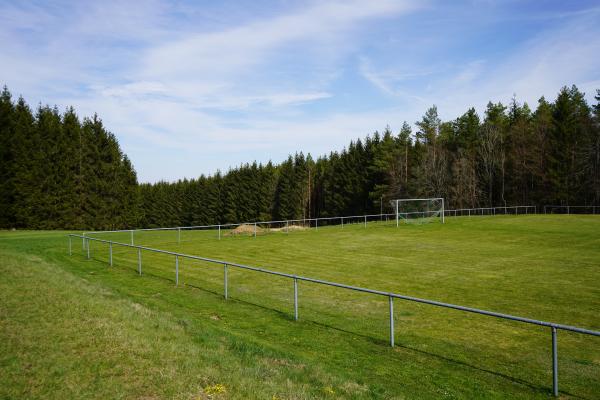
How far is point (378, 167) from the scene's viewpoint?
225 feet

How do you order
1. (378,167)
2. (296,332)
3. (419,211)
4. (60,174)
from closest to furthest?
(296,332), (419,211), (60,174), (378,167)

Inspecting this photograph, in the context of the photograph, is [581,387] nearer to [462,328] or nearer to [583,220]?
[462,328]

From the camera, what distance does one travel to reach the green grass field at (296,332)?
6266 millimetres

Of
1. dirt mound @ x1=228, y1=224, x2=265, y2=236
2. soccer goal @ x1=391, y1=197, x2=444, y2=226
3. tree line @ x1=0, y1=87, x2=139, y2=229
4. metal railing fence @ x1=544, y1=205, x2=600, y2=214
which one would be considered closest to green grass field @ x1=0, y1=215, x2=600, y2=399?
dirt mound @ x1=228, y1=224, x2=265, y2=236

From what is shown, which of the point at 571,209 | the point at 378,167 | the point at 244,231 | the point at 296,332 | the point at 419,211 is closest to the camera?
the point at 296,332

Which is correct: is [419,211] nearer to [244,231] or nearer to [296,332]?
[244,231]

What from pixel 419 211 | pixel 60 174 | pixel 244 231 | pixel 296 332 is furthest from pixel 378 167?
pixel 296 332

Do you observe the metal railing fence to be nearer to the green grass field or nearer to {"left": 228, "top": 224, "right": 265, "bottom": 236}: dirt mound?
the green grass field

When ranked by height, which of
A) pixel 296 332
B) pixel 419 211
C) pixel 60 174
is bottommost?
pixel 296 332

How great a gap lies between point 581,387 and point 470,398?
2.07m

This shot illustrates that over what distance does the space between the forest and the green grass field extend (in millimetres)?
38230

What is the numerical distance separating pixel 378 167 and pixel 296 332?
60410mm

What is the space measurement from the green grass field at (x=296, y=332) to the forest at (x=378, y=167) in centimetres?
3823

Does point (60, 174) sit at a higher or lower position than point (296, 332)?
higher
